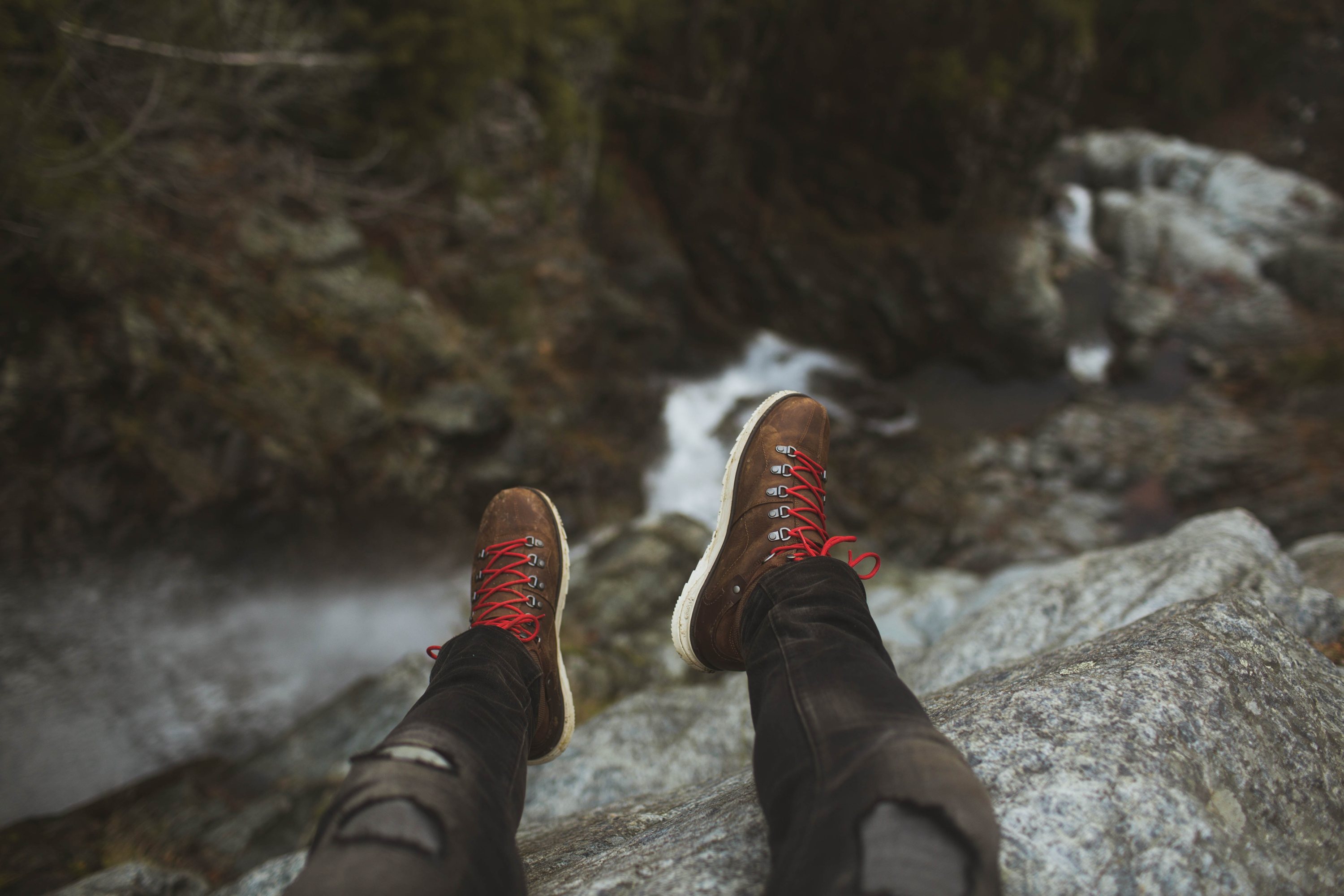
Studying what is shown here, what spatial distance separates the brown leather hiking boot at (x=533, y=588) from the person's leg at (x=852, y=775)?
832mm

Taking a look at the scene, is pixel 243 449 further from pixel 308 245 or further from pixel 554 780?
pixel 554 780

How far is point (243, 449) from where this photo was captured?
3912mm

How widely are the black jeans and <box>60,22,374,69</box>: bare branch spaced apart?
3.57 metres

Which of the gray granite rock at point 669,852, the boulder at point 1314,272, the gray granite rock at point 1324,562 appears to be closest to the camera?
the gray granite rock at point 669,852

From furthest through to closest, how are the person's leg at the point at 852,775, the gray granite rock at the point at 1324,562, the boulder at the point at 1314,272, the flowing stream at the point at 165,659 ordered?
the boulder at the point at 1314,272
the flowing stream at the point at 165,659
the gray granite rock at the point at 1324,562
the person's leg at the point at 852,775

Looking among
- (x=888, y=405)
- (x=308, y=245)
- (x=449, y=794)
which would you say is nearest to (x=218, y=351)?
(x=308, y=245)

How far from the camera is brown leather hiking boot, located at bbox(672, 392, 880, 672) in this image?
2.01 meters

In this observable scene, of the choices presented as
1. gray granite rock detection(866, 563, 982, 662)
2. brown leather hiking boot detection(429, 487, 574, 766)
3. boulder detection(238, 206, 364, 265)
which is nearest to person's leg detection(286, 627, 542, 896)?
brown leather hiking boot detection(429, 487, 574, 766)

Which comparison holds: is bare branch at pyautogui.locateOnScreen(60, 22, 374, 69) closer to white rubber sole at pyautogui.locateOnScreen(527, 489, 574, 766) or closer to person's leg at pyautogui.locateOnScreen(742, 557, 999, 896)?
white rubber sole at pyautogui.locateOnScreen(527, 489, 574, 766)

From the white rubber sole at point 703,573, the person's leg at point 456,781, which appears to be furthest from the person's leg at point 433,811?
the white rubber sole at point 703,573

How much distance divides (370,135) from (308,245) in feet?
3.28

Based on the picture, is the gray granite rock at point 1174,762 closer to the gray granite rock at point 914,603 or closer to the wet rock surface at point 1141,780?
the wet rock surface at point 1141,780

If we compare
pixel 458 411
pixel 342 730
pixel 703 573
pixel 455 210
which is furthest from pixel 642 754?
pixel 455 210

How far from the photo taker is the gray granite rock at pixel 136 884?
221 cm
